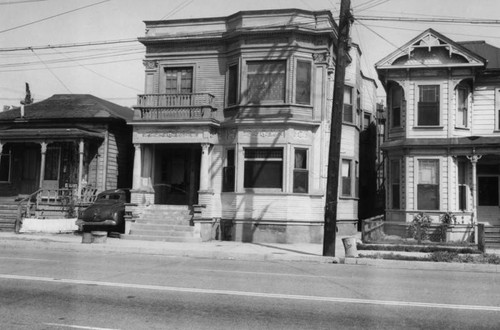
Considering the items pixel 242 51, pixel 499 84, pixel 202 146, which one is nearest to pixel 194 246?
pixel 202 146

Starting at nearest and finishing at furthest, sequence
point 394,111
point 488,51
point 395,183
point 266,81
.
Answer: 1. point 266,81
2. point 395,183
3. point 394,111
4. point 488,51

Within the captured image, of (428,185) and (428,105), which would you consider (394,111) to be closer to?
(428,105)

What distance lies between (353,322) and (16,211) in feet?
69.0

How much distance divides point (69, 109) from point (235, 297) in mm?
21858

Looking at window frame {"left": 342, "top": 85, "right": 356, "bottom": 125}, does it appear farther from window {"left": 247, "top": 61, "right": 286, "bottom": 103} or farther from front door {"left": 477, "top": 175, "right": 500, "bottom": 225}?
front door {"left": 477, "top": 175, "right": 500, "bottom": 225}

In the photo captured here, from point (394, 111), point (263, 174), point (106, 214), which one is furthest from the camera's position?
point (394, 111)

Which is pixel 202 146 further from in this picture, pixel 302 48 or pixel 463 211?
pixel 463 211

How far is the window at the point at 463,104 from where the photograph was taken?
2331cm

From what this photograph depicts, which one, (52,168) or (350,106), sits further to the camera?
(52,168)

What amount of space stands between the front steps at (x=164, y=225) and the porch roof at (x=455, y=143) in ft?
33.7

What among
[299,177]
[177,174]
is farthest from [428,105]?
[177,174]

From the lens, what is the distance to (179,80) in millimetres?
24250

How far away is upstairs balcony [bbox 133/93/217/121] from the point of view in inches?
882

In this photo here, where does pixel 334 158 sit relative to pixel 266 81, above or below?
below
